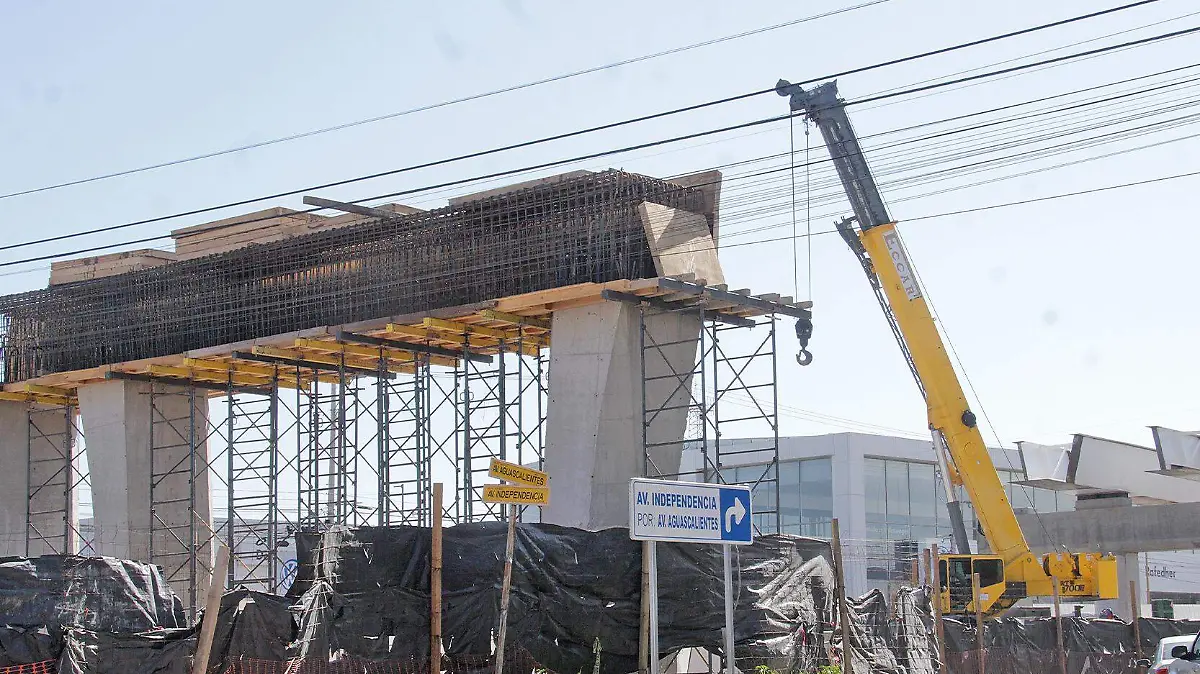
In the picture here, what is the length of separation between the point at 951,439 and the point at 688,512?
14.4 m

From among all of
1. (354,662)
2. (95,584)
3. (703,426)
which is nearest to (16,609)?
(95,584)

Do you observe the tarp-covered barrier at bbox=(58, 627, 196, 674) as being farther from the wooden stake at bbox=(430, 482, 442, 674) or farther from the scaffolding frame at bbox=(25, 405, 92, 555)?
the scaffolding frame at bbox=(25, 405, 92, 555)

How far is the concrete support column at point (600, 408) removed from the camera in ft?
83.7

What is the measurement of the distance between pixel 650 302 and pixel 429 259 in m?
5.14

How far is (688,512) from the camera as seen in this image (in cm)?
1341

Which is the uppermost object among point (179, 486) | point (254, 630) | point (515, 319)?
point (515, 319)

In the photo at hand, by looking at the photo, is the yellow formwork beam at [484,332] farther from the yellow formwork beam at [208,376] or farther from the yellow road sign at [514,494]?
the yellow road sign at [514,494]

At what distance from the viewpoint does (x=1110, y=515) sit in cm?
3488

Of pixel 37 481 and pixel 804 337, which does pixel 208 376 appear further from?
pixel 804 337

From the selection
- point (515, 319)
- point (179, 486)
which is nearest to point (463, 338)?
point (515, 319)

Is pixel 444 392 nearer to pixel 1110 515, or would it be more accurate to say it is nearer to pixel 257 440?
pixel 257 440

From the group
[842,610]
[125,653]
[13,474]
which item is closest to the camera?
[125,653]

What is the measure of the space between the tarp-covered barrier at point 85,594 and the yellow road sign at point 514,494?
18.7 feet

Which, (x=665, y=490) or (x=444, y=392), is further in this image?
(x=444, y=392)
